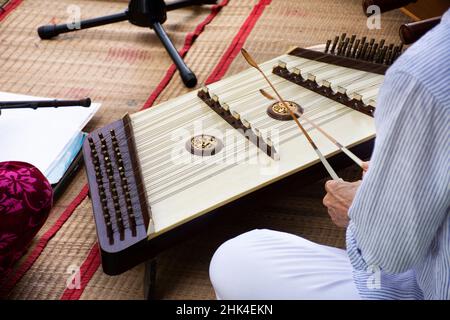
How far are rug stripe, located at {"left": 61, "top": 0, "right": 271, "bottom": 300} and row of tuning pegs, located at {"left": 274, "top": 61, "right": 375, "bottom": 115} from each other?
521 millimetres

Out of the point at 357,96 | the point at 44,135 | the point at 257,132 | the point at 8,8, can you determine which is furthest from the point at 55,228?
the point at 8,8

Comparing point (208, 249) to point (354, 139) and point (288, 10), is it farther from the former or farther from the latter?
point (288, 10)

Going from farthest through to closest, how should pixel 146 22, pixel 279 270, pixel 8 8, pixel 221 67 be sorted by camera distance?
pixel 8 8 → pixel 146 22 → pixel 221 67 → pixel 279 270

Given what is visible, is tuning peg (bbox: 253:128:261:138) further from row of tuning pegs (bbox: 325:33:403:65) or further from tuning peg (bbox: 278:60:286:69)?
row of tuning pegs (bbox: 325:33:403:65)

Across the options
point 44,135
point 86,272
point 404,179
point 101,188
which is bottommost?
point 86,272

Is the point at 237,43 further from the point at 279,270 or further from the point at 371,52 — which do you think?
the point at 279,270

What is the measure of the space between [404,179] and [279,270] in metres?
0.37

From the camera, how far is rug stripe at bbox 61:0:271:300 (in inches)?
54.6

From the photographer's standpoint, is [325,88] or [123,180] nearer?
[123,180]

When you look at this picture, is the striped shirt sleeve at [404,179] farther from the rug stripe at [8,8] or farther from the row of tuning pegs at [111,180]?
the rug stripe at [8,8]

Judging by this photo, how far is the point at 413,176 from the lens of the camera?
0.74m


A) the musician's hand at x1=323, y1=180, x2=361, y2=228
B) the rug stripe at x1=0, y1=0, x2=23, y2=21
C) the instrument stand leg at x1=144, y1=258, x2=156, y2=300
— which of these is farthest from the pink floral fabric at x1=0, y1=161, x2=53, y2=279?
the rug stripe at x1=0, y1=0, x2=23, y2=21

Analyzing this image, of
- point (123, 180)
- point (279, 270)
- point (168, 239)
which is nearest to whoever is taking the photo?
point (279, 270)

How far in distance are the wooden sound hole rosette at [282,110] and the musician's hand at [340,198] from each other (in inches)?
14.6
